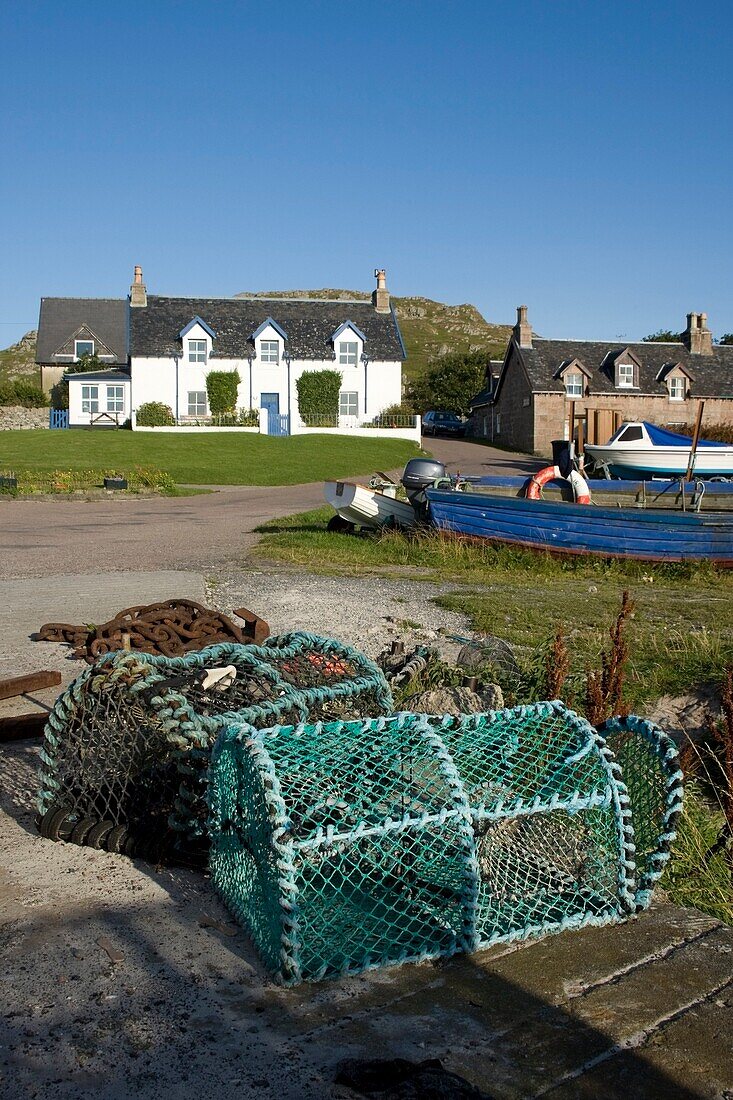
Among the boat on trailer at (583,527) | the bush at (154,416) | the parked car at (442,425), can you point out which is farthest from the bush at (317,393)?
the boat on trailer at (583,527)

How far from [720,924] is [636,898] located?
1.01 feet

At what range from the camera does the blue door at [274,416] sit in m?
52.0

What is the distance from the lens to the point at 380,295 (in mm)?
57594

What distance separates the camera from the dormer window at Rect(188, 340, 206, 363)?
53.8 meters

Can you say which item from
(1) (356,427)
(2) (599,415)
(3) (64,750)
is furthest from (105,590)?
(1) (356,427)

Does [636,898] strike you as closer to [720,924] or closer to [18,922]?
[720,924]

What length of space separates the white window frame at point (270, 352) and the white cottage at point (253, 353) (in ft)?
0.18

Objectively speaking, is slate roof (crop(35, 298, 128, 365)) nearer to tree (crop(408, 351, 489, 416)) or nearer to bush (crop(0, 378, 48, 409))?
bush (crop(0, 378, 48, 409))

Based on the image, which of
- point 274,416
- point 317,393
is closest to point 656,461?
point 274,416

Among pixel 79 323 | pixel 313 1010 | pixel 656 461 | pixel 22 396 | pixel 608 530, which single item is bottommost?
pixel 313 1010

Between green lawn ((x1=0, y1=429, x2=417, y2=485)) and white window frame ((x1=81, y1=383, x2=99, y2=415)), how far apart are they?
316 inches

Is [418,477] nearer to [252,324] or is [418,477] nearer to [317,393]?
[317,393]

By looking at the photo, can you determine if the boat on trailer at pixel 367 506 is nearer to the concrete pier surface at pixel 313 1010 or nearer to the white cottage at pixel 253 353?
the concrete pier surface at pixel 313 1010

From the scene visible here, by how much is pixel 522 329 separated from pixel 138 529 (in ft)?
135
